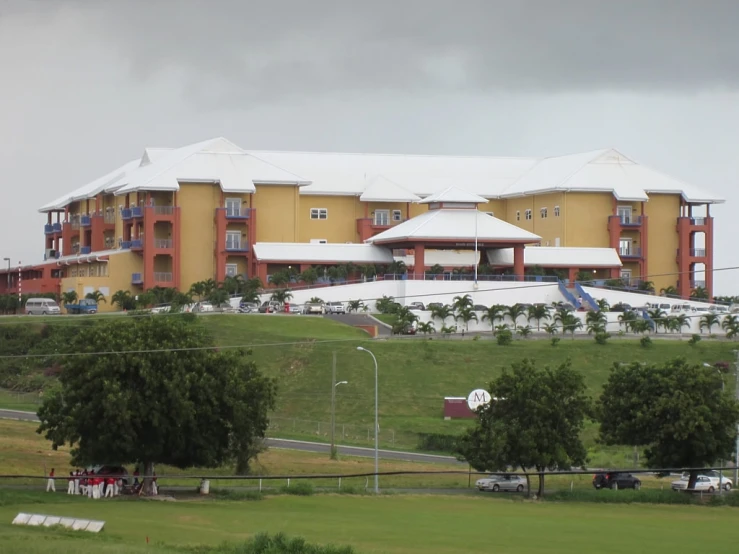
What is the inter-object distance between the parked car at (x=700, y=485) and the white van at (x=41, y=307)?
177 ft

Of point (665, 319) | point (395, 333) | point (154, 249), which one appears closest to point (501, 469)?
point (395, 333)

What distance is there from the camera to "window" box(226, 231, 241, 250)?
369ft

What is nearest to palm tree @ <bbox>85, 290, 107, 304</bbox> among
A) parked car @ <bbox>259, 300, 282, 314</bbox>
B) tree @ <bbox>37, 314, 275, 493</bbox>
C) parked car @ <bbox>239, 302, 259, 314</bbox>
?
parked car @ <bbox>239, 302, 259, 314</bbox>

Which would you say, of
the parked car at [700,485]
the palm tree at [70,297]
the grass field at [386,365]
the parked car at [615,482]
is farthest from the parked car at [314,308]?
the parked car at [700,485]

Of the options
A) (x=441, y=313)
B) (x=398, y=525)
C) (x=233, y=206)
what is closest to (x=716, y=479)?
(x=398, y=525)

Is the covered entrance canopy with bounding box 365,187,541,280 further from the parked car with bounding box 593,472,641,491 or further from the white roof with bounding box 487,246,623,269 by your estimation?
the parked car with bounding box 593,472,641,491

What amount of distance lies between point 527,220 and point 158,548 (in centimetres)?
9011

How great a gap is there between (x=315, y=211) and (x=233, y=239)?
407 inches

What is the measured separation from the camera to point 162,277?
109 meters

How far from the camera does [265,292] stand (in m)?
103

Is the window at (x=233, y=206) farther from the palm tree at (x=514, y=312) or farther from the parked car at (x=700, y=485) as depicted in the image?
the parked car at (x=700, y=485)

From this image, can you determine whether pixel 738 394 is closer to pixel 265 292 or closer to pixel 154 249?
pixel 265 292

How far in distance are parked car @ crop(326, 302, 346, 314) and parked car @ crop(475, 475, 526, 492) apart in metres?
38.8

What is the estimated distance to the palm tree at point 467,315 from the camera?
96.0 m
